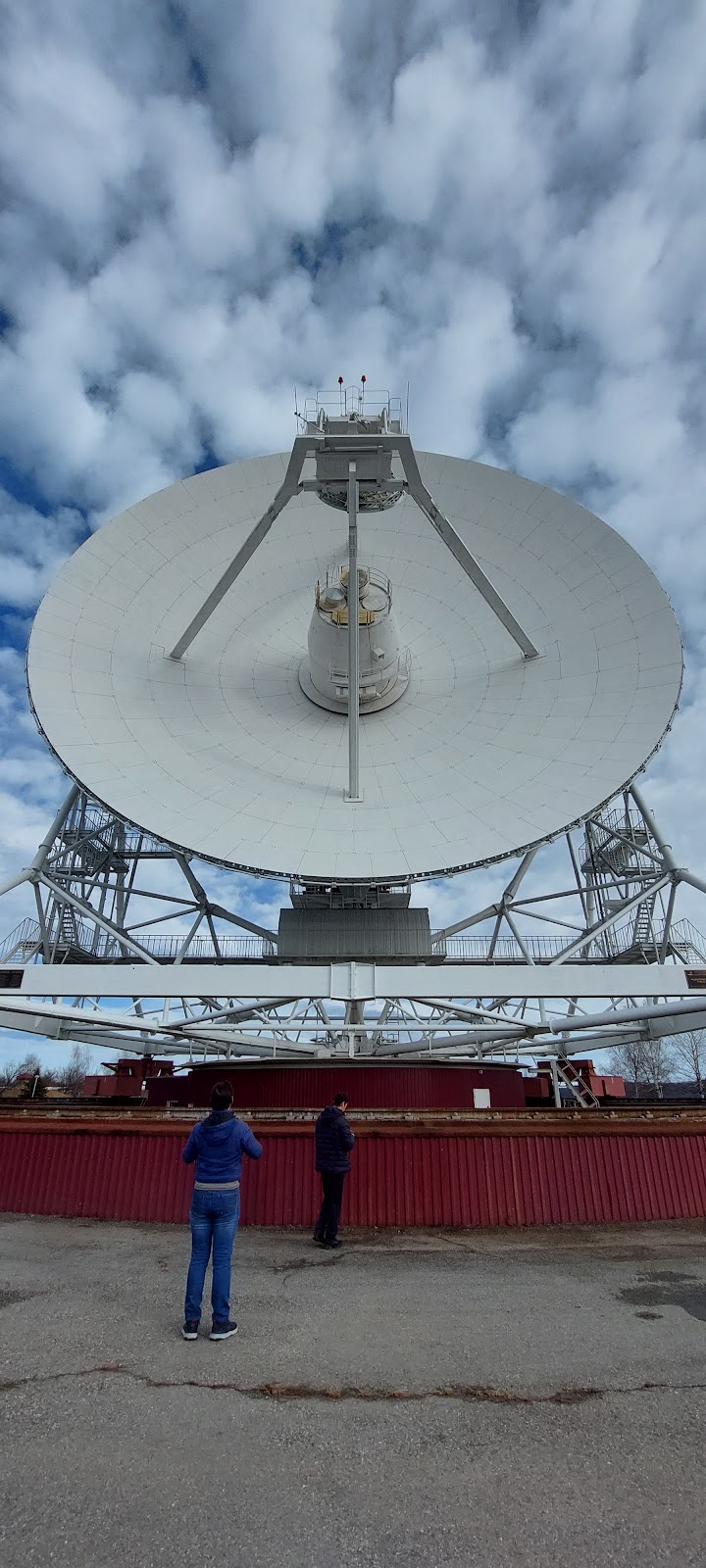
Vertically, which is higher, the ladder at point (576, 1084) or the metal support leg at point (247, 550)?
the metal support leg at point (247, 550)

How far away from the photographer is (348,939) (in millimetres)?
22609

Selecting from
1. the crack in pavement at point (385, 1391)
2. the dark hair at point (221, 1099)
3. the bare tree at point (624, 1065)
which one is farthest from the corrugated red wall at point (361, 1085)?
the bare tree at point (624, 1065)

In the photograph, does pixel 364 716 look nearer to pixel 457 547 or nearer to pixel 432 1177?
pixel 457 547

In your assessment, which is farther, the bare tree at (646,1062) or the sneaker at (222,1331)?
the bare tree at (646,1062)

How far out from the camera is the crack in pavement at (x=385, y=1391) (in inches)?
170

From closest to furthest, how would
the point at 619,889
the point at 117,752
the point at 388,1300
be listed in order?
the point at 388,1300 → the point at 117,752 → the point at 619,889

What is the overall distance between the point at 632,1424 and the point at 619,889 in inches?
1051

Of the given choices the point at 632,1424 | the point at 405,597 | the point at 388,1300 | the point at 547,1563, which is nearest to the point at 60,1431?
the point at 547,1563

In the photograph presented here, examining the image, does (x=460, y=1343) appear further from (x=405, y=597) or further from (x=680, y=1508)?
(x=405, y=597)

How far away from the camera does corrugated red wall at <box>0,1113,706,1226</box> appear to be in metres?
9.80

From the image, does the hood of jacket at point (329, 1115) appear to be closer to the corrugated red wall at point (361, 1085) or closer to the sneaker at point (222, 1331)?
the sneaker at point (222, 1331)

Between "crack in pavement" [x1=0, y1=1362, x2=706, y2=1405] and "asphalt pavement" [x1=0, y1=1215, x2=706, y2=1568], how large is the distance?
0.06 ft

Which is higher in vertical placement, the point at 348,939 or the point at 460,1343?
the point at 348,939

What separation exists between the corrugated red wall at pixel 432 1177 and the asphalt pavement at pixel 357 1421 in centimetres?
266
